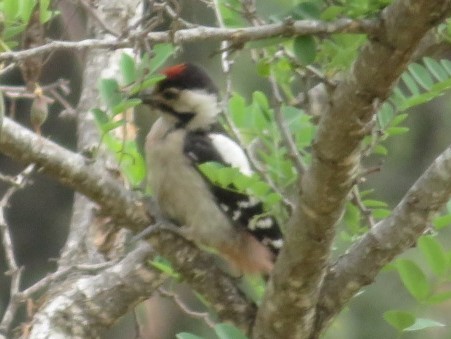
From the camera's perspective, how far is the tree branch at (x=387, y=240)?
178 cm

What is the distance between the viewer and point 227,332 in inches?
75.3

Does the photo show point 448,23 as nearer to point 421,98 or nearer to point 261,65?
point 421,98

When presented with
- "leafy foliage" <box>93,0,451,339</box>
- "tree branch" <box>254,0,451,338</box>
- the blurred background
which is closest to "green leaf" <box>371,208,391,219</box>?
"leafy foliage" <box>93,0,451,339</box>

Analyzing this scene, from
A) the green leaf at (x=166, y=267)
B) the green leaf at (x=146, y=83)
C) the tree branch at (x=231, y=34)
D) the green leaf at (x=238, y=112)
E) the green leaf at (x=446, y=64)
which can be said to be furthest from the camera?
the green leaf at (x=166, y=267)

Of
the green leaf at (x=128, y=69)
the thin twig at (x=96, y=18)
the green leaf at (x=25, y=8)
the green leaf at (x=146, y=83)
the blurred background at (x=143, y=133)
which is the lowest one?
the blurred background at (x=143, y=133)

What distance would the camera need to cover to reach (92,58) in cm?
279

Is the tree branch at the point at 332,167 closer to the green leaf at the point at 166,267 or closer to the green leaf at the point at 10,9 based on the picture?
the green leaf at the point at 166,267

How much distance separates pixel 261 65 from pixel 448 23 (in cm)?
37

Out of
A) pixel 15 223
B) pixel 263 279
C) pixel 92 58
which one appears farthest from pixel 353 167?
pixel 15 223

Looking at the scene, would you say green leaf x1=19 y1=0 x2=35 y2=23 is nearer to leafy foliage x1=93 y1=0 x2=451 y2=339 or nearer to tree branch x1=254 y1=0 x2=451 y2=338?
leafy foliage x1=93 y1=0 x2=451 y2=339

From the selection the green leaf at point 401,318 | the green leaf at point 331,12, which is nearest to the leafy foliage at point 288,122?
the green leaf at point 401,318

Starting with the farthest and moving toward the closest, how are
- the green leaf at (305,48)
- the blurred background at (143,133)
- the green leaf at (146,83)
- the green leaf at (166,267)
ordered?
the blurred background at (143,133)
the green leaf at (166,267)
the green leaf at (146,83)
the green leaf at (305,48)

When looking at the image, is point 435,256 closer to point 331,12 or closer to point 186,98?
point 331,12

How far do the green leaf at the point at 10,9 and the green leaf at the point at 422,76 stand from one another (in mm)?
774
